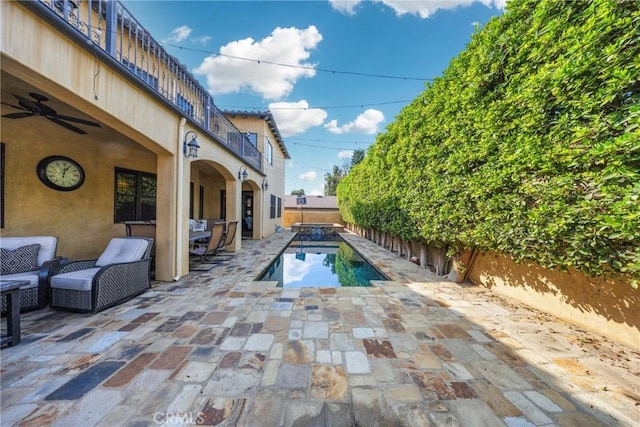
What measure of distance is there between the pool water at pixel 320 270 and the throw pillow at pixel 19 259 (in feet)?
11.9

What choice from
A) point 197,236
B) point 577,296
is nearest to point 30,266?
point 197,236

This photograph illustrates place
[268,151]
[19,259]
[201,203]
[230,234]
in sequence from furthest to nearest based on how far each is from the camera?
[268,151], [201,203], [230,234], [19,259]

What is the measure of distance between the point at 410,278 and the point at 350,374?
3.81 meters

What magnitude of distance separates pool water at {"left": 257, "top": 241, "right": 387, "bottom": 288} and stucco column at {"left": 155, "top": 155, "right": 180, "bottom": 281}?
1.93 meters

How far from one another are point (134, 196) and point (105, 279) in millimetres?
4417

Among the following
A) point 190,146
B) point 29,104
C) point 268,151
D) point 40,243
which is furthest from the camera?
point 268,151

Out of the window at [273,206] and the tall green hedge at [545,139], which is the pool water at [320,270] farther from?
the window at [273,206]

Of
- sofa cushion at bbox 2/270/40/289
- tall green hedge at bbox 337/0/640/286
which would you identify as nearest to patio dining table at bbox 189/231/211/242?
sofa cushion at bbox 2/270/40/289

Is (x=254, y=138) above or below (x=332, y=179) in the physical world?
below

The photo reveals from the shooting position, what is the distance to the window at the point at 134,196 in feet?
21.2

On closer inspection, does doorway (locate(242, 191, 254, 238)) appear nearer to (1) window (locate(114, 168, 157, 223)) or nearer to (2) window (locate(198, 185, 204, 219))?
(2) window (locate(198, 185, 204, 219))

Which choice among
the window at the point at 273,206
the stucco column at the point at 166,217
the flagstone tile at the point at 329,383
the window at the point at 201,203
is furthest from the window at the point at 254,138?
the flagstone tile at the point at 329,383

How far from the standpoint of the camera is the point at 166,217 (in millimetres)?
4785

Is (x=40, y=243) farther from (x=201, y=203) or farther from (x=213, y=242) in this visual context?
(x=201, y=203)
